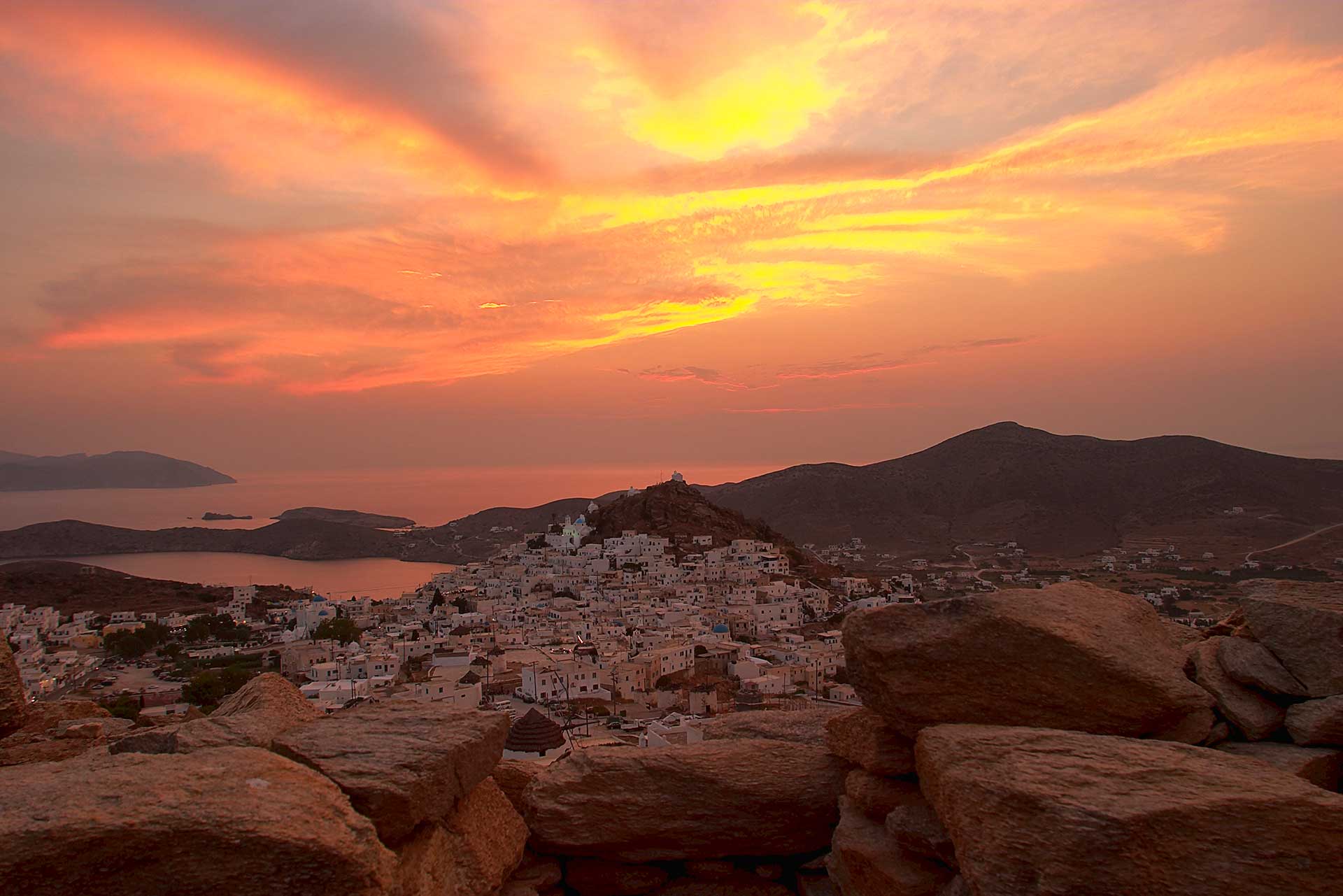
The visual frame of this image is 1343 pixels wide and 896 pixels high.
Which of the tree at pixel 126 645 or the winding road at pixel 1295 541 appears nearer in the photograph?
the tree at pixel 126 645

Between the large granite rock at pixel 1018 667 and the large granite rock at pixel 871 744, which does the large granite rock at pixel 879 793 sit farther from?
the large granite rock at pixel 1018 667

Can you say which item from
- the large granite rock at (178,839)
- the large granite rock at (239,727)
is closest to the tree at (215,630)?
the large granite rock at (239,727)

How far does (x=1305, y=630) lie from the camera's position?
4.84 m

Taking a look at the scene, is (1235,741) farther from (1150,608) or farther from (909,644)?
(909,644)

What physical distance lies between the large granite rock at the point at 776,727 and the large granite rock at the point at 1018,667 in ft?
3.80

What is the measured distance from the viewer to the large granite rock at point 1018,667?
459 cm

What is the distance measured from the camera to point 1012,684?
472 cm

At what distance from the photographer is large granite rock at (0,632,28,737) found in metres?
5.02

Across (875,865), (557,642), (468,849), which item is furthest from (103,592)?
(875,865)

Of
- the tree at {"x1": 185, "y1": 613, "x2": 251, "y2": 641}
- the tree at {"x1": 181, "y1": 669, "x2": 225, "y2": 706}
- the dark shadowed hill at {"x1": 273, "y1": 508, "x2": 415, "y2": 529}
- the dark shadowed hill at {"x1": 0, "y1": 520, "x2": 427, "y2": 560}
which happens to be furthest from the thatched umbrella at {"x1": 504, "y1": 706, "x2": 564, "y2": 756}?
the dark shadowed hill at {"x1": 273, "y1": 508, "x2": 415, "y2": 529}

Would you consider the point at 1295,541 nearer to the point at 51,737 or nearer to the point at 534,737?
the point at 534,737

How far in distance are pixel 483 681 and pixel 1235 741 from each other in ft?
94.6

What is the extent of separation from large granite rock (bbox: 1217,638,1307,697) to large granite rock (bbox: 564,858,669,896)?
12.4ft

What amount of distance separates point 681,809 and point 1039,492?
9403 cm
